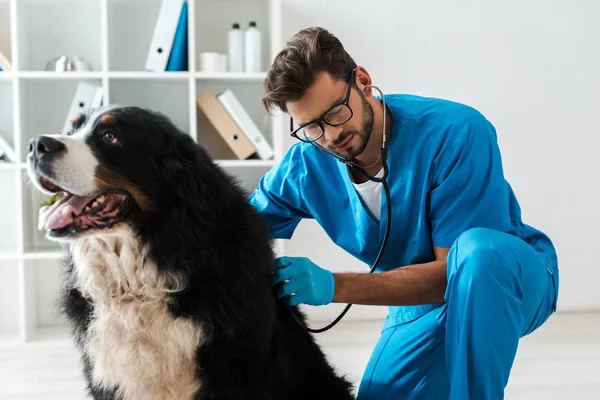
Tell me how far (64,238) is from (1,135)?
2.02 metres

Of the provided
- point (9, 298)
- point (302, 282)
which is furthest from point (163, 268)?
point (9, 298)

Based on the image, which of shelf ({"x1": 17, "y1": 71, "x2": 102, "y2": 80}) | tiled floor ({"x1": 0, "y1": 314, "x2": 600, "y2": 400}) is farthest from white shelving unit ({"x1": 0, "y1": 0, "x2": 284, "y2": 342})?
tiled floor ({"x1": 0, "y1": 314, "x2": 600, "y2": 400})

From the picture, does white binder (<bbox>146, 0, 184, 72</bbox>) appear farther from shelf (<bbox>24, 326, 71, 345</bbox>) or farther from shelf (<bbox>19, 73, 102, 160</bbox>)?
shelf (<bbox>24, 326, 71, 345</bbox>)

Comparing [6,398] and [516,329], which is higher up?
[516,329]

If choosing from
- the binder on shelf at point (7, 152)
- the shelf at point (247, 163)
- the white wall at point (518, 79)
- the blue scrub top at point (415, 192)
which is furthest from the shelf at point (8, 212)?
the blue scrub top at point (415, 192)

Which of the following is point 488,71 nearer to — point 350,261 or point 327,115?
point 350,261

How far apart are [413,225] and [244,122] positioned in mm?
1418

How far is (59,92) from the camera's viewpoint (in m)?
3.18

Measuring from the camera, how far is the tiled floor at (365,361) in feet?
7.59

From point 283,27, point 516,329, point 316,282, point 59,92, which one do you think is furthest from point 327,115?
point 59,92

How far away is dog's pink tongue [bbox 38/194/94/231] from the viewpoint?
1304 mm

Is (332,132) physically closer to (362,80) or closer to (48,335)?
(362,80)

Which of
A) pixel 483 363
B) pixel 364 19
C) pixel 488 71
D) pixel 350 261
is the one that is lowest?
pixel 350 261

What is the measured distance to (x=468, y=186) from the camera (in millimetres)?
1593
